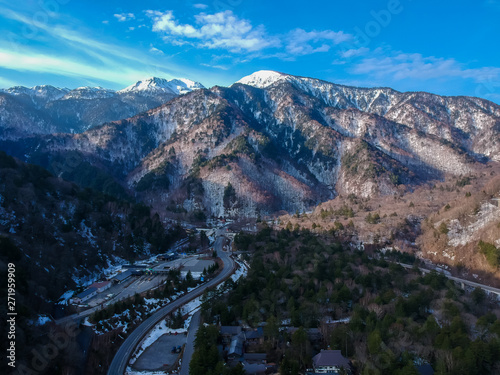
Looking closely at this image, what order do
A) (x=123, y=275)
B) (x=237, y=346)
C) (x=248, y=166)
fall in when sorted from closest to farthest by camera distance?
1. (x=237, y=346)
2. (x=123, y=275)
3. (x=248, y=166)

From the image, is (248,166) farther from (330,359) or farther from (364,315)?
(330,359)

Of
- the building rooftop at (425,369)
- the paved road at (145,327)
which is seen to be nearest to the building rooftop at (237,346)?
the paved road at (145,327)

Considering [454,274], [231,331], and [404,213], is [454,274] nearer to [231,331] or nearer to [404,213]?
[404,213]

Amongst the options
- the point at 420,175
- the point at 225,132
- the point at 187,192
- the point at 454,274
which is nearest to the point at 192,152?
the point at 225,132

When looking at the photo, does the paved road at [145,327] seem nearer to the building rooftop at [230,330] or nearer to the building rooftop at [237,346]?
the building rooftop at [230,330]

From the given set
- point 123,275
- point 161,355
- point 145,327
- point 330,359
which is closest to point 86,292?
point 123,275

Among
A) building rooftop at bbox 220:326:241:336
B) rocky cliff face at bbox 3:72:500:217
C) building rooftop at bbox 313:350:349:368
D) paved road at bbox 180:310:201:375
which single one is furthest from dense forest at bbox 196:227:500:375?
rocky cliff face at bbox 3:72:500:217
